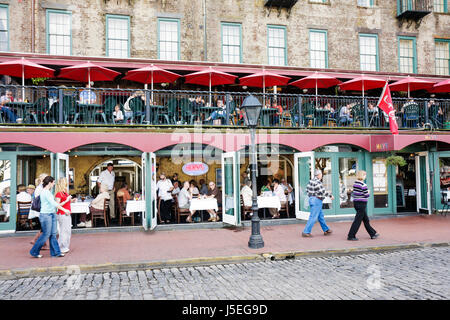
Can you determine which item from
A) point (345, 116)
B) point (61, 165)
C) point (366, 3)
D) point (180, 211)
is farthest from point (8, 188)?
point (366, 3)

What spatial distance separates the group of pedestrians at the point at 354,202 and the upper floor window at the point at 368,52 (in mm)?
10122

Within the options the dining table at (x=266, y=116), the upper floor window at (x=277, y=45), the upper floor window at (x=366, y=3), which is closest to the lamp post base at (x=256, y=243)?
the dining table at (x=266, y=116)

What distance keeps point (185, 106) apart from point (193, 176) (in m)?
4.59

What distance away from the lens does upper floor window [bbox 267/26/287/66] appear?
53.7 ft

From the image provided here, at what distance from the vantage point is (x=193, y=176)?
15844 mm

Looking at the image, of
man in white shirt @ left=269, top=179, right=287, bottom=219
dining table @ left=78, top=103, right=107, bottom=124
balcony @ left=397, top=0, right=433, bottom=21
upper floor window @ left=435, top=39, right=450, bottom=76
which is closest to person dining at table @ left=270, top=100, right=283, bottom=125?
man in white shirt @ left=269, top=179, right=287, bottom=219

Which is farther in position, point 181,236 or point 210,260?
point 181,236

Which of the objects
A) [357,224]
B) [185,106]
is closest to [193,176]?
[185,106]

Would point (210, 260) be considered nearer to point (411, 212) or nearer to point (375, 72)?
point (411, 212)

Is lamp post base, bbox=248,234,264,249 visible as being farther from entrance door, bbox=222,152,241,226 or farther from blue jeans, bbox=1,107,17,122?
blue jeans, bbox=1,107,17,122

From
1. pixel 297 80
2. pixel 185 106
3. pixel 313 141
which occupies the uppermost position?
pixel 297 80

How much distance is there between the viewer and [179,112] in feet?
41.5

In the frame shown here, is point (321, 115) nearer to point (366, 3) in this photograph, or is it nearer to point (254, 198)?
point (254, 198)

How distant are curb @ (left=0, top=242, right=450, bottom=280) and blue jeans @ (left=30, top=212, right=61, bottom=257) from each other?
33.9 inches
